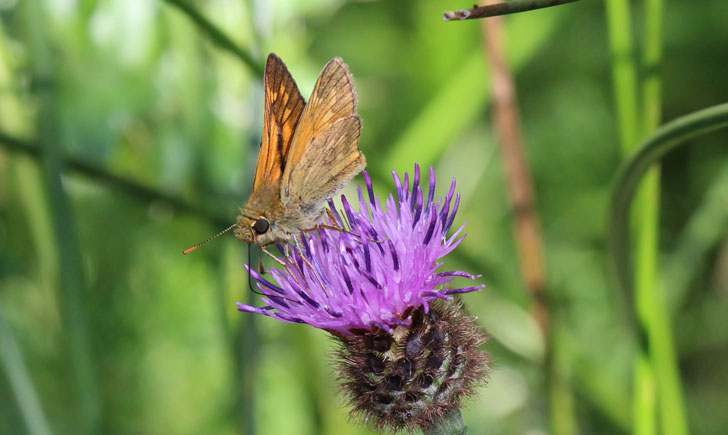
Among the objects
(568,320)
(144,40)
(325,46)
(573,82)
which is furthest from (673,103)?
(144,40)

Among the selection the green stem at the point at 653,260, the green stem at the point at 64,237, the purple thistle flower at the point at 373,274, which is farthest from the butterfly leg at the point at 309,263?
the green stem at the point at 653,260

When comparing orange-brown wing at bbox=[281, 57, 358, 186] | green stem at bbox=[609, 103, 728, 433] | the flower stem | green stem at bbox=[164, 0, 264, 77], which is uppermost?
green stem at bbox=[164, 0, 264, 77]

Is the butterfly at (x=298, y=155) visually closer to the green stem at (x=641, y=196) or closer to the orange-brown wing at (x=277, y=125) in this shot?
the orange-brown wing at (x=277, y=125)

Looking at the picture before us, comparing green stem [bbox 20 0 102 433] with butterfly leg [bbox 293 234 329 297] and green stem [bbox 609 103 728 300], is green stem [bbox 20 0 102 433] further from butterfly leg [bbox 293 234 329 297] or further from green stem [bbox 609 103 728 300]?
green stem [bbox 609 103 728 300]

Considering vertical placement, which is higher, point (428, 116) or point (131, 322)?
point (428, 116)

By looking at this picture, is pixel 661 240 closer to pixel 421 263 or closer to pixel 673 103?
pixel 673 103

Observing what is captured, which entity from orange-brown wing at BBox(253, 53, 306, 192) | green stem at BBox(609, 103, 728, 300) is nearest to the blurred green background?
green stem at BBox(609, 103, 728, 300)
